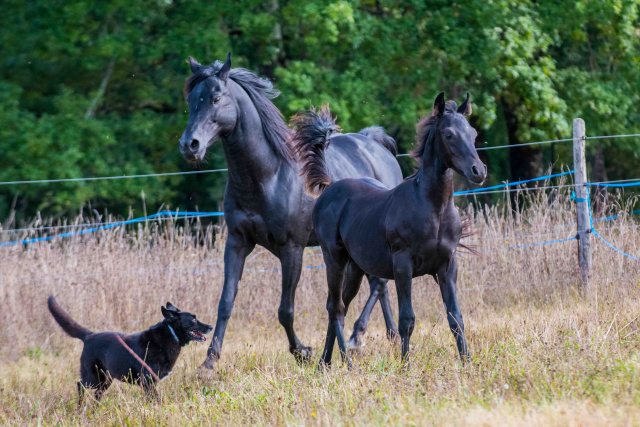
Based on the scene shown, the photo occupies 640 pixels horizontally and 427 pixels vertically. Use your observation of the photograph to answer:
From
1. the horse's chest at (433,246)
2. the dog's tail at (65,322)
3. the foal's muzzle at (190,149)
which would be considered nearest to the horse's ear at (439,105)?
the horse's chest at (433,246)

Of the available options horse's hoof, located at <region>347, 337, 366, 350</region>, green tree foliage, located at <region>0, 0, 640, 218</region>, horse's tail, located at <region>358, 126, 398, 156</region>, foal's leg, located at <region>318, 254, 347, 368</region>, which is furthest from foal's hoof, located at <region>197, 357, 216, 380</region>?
green tree foliage, located at <region>0, 0, 640, 218</region>

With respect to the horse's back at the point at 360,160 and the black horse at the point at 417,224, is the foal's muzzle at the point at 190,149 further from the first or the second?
the horse's back at the point at 360,160

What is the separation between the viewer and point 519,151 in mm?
19703

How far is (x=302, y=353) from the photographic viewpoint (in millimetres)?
7246

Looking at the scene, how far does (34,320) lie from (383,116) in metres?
8.87

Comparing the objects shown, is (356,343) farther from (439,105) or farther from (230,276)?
(439,105)

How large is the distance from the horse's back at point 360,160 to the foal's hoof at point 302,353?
5.46ft

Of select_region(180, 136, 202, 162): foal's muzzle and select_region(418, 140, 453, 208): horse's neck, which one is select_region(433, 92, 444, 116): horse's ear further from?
select_region(180, 136, 202, 162): foal's muzzle

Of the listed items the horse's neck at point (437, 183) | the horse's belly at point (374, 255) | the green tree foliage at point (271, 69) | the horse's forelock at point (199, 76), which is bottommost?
the horse's belly at point (374, 255)

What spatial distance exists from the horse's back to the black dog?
7.06 feet

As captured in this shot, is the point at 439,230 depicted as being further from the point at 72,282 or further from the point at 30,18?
the point at 30,18

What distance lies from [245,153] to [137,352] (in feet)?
6.58

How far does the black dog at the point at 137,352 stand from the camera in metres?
6.27

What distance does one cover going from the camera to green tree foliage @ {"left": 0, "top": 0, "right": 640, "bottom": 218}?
15570 mm
